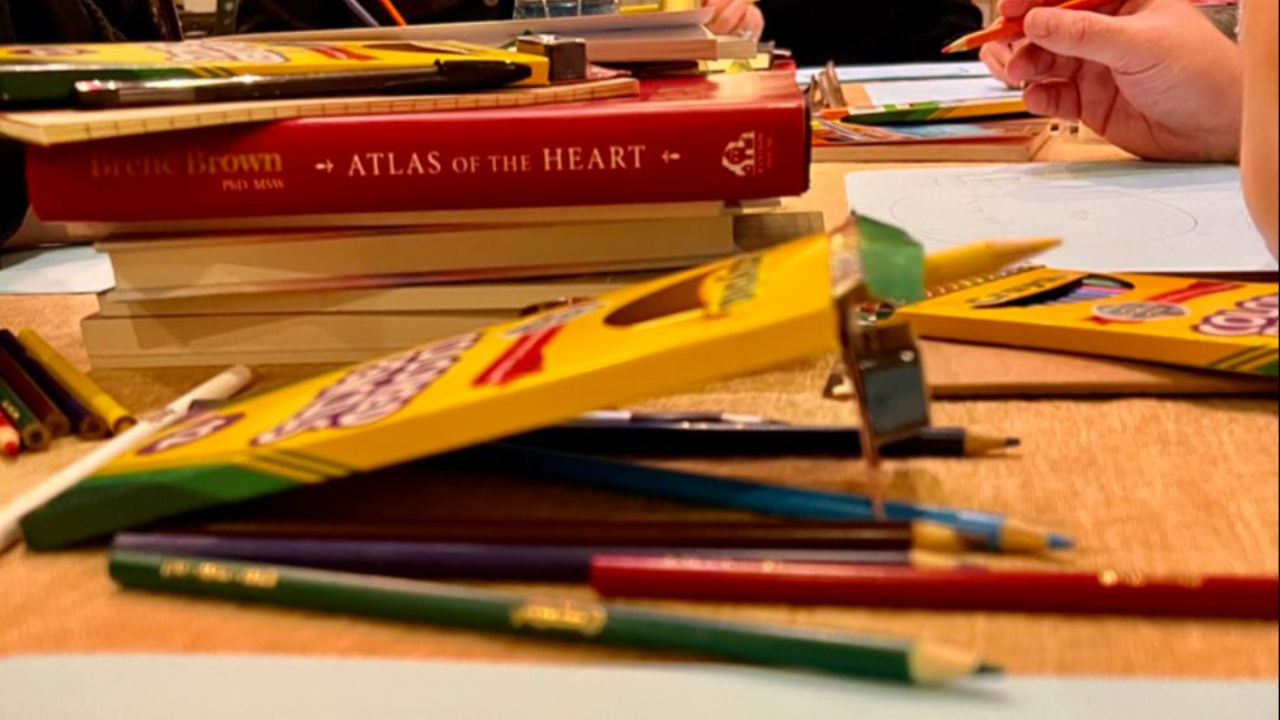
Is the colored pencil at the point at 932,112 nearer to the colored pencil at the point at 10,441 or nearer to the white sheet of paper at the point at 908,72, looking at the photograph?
the white sheet of paper at the point at 908,72

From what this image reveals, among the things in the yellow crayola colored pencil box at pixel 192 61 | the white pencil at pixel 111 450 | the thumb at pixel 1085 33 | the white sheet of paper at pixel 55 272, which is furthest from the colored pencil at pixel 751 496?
the thumb at pixel 1085 33

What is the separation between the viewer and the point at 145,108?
48 centimetres

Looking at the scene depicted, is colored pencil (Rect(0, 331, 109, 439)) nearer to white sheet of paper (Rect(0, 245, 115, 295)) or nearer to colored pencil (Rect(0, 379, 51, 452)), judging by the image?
colored pencil (Rect(0, 379, 51, 452))

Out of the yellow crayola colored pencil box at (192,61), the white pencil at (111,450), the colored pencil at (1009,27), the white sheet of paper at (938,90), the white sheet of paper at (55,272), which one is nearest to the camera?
the white pencil at (111,450)

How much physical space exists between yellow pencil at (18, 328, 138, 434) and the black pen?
113 millimetres

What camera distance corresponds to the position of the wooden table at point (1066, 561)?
0.90ft

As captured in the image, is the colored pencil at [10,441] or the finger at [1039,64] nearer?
the colored pencil at [10,441]

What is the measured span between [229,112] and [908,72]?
3.70 ft

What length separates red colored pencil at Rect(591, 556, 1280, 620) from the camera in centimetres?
27

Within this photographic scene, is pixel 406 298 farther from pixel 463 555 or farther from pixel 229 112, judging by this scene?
pixel 463 555

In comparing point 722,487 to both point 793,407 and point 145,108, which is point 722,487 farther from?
point 145,108

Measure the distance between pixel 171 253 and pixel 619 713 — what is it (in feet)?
1.09

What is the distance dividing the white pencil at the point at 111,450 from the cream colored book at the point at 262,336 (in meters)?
0.02

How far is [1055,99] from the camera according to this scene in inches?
35.2
